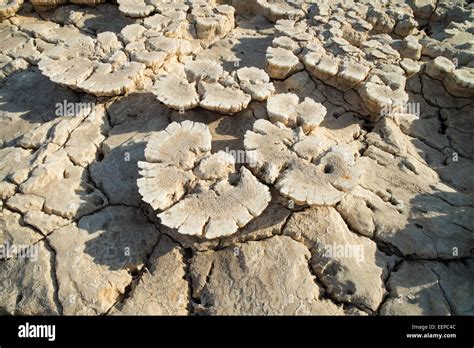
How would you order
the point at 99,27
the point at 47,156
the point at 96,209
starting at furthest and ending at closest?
the point at 99,27 < the point at 47,156 < the point at 96,209

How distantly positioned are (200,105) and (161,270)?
5.39 feet

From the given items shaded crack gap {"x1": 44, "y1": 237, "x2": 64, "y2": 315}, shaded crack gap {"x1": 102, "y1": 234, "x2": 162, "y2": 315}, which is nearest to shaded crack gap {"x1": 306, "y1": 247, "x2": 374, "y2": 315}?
shaded crack gap {"x1": 102, "y1": 234, "x2": 162, "y2": 315}

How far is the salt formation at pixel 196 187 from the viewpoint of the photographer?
246 centimetres

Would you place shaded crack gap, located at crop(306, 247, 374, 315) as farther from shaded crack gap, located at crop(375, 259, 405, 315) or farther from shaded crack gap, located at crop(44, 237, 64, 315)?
shaded crack gap, located at crop(44, 237, 64, 315)

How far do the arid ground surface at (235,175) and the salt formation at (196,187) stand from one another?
0.01 meters

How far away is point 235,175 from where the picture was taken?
2834 mm

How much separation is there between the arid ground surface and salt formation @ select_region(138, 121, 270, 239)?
0.05ft

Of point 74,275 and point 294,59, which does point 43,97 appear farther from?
point 294,59

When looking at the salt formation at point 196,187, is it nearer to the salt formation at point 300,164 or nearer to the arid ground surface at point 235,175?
the arid ground surface at point 235,175

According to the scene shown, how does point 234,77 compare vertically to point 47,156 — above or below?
above

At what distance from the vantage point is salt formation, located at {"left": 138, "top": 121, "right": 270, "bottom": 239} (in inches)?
97.0

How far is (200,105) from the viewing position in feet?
11.0

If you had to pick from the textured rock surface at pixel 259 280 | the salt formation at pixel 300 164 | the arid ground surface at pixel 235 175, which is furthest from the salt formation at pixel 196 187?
the textured rock surface at pixel 259 280
